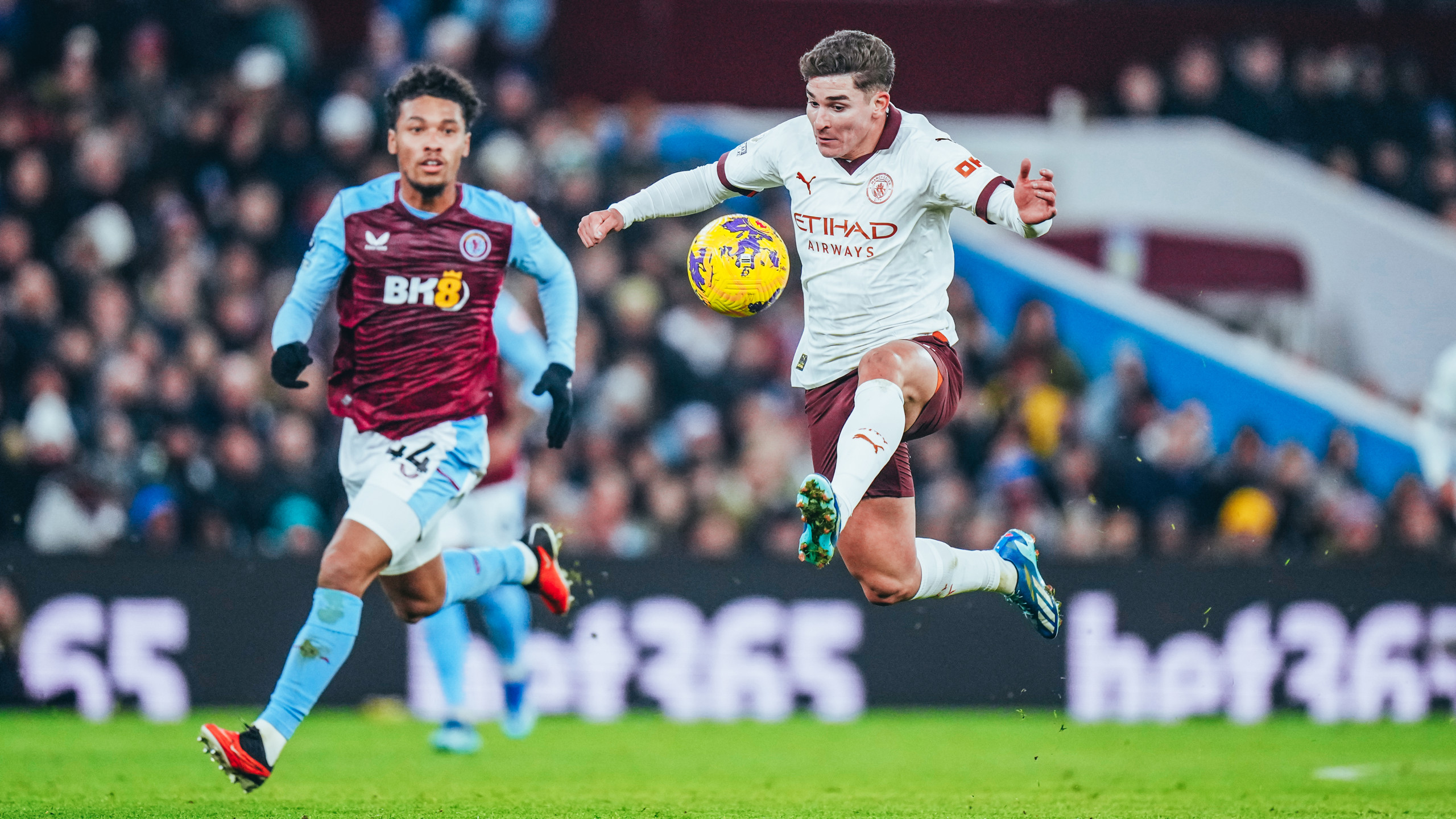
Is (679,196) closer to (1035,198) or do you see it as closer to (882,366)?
(882,366)

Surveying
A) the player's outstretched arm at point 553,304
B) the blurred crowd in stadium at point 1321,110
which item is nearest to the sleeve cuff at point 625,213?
the player's outstretched arm at point 553,304

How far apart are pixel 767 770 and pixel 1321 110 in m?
12.6

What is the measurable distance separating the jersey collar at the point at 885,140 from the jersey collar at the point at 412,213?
1.68 meters

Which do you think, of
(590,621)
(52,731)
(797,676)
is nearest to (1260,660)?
(797,676)

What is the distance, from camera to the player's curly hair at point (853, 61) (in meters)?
6.79

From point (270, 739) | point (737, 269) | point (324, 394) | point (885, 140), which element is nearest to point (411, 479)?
point (270, 739)

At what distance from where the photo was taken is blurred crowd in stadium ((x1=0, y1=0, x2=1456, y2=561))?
39.2 feet

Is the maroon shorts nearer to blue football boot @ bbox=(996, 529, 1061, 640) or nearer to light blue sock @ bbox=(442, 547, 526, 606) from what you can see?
blue football boot @ bbox=(996, 529, 1061, 640)

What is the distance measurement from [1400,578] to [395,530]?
8065 mm

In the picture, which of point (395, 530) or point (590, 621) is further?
point (590, 621)

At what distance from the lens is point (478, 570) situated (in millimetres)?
7938

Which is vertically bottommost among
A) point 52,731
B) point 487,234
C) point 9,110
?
point 52,731

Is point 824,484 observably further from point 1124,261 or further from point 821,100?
point 1124,261

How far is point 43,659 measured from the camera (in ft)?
37.2
